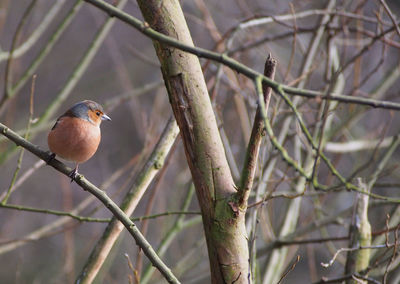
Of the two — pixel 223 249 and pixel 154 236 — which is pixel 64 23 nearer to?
pixel 223 249

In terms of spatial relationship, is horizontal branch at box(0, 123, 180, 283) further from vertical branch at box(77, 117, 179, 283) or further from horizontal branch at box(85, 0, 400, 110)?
horizontal branch at box(85, 0, 400, 110)

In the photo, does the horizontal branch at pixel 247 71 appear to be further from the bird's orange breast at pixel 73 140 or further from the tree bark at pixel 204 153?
the bird's orange breast at pixel 73 140

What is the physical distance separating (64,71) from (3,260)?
3.55 m

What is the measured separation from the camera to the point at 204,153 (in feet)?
7.36

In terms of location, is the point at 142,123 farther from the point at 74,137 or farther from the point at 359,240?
the point at 359,240

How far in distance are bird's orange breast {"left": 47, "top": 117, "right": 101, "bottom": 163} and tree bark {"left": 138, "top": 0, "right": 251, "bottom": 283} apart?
1105 millimetres

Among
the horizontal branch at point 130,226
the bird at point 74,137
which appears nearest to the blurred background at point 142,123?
the bird at point 74,137

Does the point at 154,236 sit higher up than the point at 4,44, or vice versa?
the point at 4,44

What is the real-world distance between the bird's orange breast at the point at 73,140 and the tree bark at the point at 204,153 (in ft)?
3.63

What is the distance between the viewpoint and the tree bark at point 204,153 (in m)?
2.22

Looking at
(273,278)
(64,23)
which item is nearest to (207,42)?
(64,23)

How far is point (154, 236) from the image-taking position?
785 centimetres

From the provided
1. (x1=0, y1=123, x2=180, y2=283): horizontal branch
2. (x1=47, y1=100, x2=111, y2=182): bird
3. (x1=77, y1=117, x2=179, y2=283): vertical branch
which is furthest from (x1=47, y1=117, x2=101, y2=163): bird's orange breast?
(x1=0, y1=123, x2=180, y2=283): horizontal branch

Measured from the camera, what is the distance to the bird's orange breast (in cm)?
316
